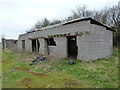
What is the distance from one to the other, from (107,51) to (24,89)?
30.7ft

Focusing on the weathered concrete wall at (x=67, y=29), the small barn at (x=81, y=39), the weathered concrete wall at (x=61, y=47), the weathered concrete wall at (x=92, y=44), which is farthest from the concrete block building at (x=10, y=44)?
the weathered concrete wall at (x=92, y=44)

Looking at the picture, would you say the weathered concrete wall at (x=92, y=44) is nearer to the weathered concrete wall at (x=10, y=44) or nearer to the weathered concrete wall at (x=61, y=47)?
the weathered concrete wall at (x=61, y=47)

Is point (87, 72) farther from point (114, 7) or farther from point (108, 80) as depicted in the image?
point (114, 7)

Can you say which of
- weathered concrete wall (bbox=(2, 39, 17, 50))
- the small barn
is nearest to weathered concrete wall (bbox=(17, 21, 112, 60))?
the small barn

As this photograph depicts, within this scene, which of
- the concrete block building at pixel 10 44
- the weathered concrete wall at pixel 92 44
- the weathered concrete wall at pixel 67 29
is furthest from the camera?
the concrete block building at pixel 10 44

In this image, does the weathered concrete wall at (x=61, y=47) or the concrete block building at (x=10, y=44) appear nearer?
the weathered concrete wall at (x=61, y=47)

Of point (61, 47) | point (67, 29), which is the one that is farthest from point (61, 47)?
point (67, 29)

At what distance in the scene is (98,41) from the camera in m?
9.36

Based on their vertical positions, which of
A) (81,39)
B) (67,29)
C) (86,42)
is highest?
(67,29)

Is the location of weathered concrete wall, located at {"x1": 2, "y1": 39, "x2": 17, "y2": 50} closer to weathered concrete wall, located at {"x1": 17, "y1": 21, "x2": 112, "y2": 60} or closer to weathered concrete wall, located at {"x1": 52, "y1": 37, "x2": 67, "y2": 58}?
weathered concrete wall, located at {"x1": 17, "y1": 21, "x2": 112, "y2": 60}

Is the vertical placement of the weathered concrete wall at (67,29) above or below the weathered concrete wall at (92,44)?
above

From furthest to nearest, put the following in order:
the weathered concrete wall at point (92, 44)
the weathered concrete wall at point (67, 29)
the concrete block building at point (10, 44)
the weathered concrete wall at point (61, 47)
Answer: the concrete block building at point (10, 44)
the weathered concrete wall at point (61, 47)
the weathered concrete wall at point (67, 29)
the weathered concrete wall at point (92, 44)

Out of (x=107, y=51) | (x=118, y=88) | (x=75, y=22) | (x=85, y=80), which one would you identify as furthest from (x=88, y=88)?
(x=107, y=51)

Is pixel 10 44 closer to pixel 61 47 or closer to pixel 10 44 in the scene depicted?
pixel 10 44
